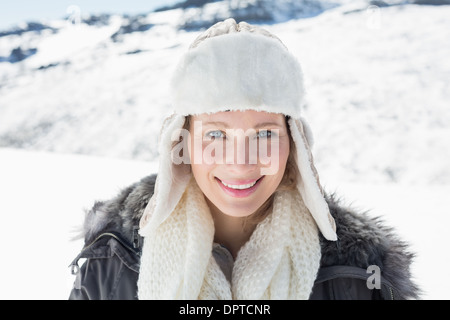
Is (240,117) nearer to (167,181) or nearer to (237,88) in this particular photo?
(237,88)

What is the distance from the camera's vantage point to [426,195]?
10.5ft

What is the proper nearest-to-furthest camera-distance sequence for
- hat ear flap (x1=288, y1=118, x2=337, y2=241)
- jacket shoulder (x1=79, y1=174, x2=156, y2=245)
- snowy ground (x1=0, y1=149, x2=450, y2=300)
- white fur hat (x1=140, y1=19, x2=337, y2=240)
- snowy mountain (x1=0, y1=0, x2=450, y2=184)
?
white fur hat (x1=140, y1=19, x2=337, y2=240)
hat ear flap (x1=288, y1=118, x2=337, y2=241)
jacket shoulder (x1=79, y1=174, x2=156, y2=245)
snowy ground (x1=0, y1=149, x2=450, y2=300)
snowy mountain (x1=0, y1=0, x2=450, y2=184)

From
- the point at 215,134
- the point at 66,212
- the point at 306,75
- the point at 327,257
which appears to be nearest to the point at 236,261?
the point at 327,257

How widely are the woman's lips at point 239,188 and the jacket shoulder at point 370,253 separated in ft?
0.94

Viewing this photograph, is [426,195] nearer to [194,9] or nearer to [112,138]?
[112,138]

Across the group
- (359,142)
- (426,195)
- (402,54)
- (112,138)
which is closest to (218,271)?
(426,195)

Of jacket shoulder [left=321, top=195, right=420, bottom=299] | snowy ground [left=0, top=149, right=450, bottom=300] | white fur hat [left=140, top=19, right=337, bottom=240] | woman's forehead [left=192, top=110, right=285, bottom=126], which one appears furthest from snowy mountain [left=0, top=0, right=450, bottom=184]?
woman's forehead [left=192, top=110, right=285, bottom=126]

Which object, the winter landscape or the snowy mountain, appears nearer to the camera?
the winter landscape

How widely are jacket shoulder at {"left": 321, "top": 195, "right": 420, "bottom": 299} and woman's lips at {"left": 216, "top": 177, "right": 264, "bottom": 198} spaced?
0.29 m

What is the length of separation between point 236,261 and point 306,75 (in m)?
4.92

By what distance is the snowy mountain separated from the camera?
424 centimetres

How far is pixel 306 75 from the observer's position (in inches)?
225

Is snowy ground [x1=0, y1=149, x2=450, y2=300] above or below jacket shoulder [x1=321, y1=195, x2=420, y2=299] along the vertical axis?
above

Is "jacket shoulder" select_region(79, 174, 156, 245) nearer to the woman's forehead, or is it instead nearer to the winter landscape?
the winter landscape
